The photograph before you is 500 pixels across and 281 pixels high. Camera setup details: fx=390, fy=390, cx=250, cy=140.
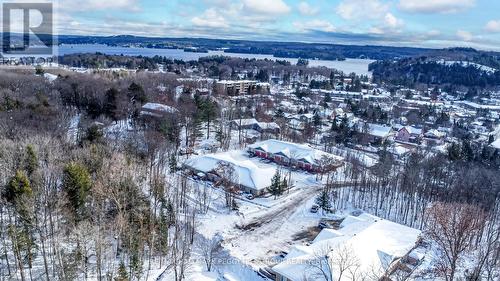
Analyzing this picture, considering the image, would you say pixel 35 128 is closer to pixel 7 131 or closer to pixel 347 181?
pixel 7 131

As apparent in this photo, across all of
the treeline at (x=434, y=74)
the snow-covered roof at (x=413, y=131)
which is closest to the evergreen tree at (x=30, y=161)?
the snow-covered roof at (x=413, y=131)

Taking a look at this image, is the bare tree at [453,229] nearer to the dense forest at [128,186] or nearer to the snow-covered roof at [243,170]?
the dense forest at [128,186]

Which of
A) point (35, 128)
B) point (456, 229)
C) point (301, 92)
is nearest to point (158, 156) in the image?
point (35, 128)

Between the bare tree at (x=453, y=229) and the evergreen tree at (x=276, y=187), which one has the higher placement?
the bare tree at (x=453, y=229)

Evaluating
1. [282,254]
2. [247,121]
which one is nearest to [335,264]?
[282,254]

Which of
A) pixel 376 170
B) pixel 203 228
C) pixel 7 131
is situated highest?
pixel 7 131

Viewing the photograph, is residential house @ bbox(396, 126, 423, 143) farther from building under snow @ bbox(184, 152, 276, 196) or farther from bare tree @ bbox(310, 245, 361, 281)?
bare tree @ bbox(310, 245, 361, 281)
